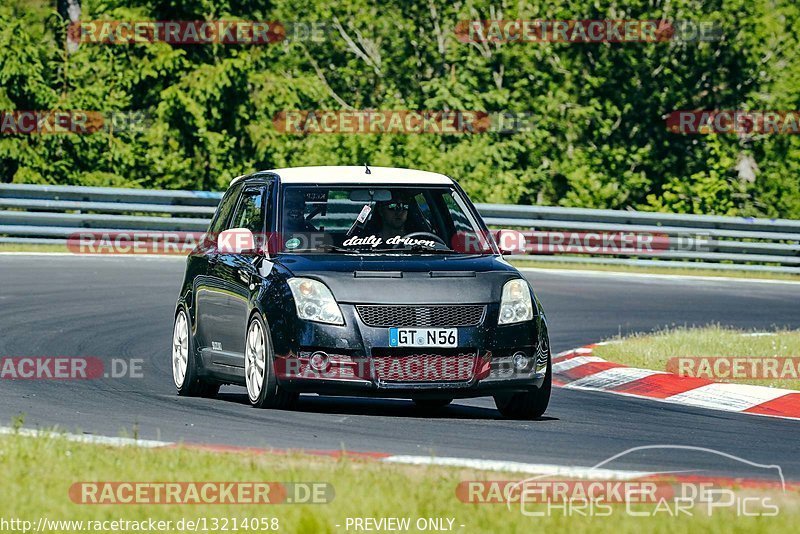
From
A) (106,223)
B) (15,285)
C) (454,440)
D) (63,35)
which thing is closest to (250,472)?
(454,440)

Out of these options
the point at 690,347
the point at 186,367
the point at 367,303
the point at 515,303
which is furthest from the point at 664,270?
the point at 367,303

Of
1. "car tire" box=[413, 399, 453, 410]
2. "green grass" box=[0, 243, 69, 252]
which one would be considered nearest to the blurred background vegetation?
"green grass" box=[0, 243, 69, 252]

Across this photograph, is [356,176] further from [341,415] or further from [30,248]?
[30,248]

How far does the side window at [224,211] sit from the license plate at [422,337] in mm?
2641

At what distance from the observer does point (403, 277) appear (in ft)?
32.8

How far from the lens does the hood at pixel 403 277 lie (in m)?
9.88

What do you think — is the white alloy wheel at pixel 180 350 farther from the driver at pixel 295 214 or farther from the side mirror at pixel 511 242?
the side mirror at pixel 511 242

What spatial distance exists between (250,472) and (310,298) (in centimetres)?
284

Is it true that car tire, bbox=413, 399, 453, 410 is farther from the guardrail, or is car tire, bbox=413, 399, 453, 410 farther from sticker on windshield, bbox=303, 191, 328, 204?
the guardrail

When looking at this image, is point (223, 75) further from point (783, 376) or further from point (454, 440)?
point (454, 440)

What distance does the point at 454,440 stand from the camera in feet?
29.2

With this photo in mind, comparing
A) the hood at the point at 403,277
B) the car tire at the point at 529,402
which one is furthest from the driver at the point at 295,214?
the car tire at the point at 529,402

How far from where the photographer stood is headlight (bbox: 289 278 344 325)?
9852 millimetres

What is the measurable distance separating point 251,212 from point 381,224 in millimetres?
1032
